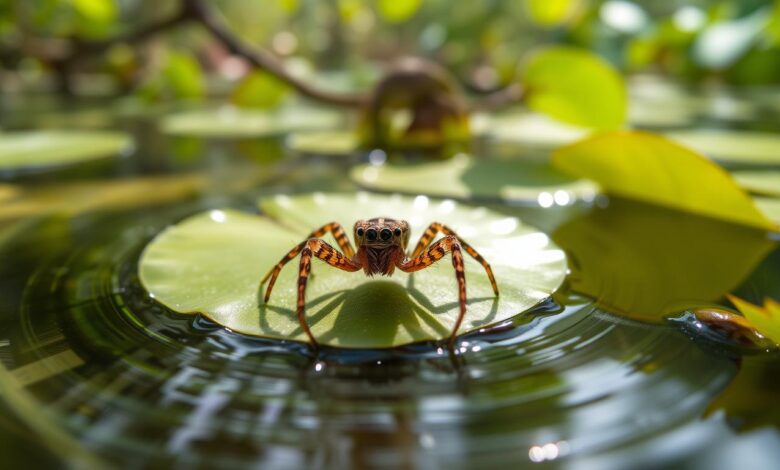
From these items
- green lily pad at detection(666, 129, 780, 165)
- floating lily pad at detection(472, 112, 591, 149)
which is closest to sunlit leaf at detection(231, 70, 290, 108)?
floating lily pad at detection(472, 112, 591, 149)

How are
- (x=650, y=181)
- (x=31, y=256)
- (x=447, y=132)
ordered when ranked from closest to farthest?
Result: (x=31, y=256) < (x=650, y=181) < (x=447, y=132)

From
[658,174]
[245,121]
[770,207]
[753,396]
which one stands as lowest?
[753,396]

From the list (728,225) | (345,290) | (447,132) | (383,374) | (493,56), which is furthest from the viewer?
(493,56)

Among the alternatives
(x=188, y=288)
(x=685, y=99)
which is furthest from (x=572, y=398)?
(x=685, y=99)

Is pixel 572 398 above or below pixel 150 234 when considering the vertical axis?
below

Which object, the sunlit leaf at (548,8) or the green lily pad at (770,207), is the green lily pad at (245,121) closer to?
the sunlit leaf at (548,8)

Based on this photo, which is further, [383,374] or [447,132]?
[447,132]

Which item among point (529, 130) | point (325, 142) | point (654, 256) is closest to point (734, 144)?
point (529, 130)

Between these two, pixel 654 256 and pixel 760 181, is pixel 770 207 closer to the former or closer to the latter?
pixel 760 181

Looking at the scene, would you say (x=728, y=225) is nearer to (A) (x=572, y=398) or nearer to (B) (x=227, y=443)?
(A) (x=572, y=398)
